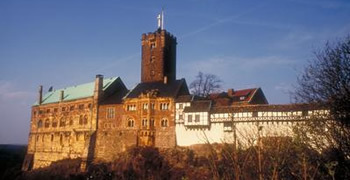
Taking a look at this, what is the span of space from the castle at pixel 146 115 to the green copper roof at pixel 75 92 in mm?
184

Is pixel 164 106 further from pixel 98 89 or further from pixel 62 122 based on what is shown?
pixel 62 122

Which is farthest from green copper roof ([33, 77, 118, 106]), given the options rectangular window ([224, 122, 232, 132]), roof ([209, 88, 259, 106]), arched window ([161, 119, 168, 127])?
rectangular window ([224, 122, 232, 132])

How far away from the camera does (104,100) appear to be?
57594 mm

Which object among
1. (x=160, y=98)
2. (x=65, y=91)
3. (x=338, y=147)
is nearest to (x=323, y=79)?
(x=338, y=147)

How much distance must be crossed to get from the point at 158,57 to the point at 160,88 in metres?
7.13

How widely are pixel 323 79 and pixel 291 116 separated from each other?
73.9 feet

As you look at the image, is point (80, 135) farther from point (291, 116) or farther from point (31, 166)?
point (291, 116)

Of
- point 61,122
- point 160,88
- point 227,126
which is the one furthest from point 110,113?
point 227,126

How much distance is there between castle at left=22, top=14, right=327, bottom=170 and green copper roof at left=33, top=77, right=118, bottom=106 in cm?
18

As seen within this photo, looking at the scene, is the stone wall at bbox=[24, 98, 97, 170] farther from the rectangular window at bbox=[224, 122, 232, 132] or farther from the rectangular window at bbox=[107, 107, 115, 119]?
the rectangular window at bbox=[224, 122, 232, 132]

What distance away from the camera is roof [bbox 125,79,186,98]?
50875 millimetres

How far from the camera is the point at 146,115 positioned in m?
50.5

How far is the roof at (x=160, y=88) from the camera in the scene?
167 feet

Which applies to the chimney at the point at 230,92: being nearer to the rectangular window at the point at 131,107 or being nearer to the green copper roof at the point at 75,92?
the rectangular window at the point at 131,107
